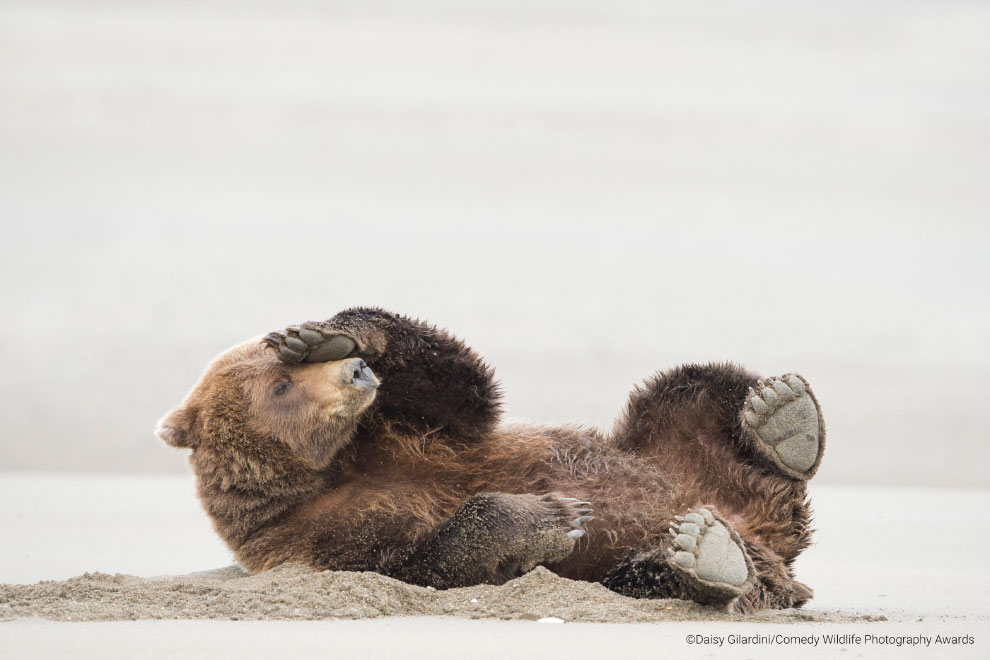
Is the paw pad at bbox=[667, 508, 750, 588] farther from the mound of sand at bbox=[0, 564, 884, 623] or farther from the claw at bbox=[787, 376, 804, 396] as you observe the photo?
the claw at bbox=[787, 376, 804, 396]

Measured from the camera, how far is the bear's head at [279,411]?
5477 mm

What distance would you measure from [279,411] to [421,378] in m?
0.77

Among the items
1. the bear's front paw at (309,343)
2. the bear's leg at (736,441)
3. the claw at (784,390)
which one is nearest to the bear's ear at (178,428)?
the bear's front paw at (309,343)

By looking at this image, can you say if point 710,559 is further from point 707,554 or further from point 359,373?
point 359,373

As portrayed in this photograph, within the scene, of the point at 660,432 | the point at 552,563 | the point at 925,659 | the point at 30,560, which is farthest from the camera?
the point at 30,560

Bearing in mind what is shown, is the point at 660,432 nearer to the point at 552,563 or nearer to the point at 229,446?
the point at 552,563

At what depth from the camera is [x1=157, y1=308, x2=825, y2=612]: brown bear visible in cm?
515

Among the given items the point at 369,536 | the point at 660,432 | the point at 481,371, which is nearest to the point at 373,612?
the point at 369,536

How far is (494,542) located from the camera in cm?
503

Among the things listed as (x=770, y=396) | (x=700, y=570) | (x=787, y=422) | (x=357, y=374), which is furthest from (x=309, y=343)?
(x=787, y=422)

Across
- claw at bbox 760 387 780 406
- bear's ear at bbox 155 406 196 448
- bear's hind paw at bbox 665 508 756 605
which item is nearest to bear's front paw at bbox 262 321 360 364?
bear's ear at bbox 155 406 196 448

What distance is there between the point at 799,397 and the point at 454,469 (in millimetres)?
1732

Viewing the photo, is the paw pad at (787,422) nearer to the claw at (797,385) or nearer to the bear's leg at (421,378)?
the claw at (797,385)

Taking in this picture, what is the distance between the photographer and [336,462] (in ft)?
18.6
